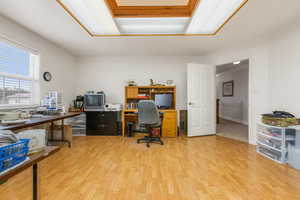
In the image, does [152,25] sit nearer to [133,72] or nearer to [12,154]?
[133,72]

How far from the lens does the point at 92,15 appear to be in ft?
7.98

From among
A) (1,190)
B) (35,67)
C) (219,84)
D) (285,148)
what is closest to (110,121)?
(35,67)

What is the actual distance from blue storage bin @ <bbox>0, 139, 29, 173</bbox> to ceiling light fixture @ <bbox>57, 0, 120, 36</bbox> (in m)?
2.12

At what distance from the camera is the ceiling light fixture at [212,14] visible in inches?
84.0

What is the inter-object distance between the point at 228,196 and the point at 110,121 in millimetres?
3255

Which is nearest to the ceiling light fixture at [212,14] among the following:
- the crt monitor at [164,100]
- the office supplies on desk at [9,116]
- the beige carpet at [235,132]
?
the crt monitor at [164,100]

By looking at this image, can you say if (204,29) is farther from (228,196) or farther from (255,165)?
(228,196)

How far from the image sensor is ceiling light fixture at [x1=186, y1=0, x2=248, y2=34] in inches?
84.0

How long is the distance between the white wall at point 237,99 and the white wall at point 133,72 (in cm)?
268

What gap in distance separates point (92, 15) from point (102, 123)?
2728mm

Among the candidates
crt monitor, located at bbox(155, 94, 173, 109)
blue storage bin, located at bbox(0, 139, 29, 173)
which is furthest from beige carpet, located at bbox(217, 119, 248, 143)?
blue storage bin, located at bbox(0, 139, 29, 173)

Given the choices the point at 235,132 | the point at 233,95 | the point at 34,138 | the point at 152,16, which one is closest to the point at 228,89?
the point at 233,95

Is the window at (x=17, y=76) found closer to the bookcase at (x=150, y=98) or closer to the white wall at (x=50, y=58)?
the white wall at (x=50, y=58)

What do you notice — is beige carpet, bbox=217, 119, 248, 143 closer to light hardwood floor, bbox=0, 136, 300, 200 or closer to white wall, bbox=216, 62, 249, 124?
light hardwood floor, bbox=0, 136, 300, 200
